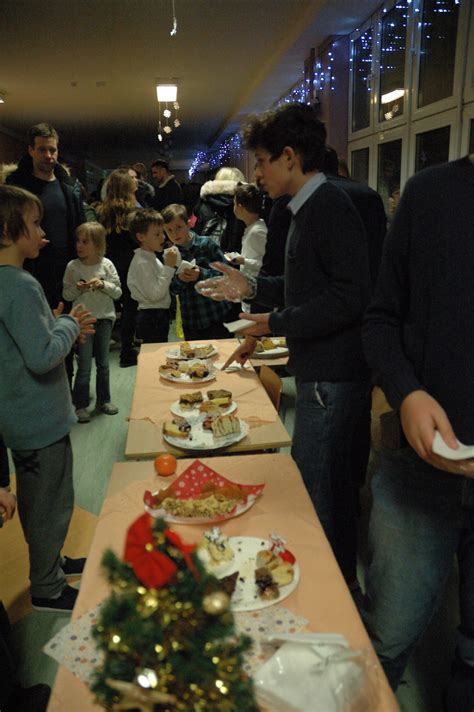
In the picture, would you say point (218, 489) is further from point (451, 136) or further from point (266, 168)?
point (451, 136)

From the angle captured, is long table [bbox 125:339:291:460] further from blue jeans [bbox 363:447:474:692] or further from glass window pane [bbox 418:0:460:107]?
glass window pane [bbox 418:0:460:107]

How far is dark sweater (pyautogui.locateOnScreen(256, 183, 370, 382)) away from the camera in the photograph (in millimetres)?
1608

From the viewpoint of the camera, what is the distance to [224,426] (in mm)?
1806

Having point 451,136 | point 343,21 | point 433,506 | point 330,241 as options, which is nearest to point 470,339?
point 433,506

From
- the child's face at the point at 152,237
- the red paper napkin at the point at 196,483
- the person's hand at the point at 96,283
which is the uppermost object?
the child's face at the point at 152,237

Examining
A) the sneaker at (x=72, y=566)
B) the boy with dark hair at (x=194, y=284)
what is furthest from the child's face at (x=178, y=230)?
the sneaker at (x=72, y=566)

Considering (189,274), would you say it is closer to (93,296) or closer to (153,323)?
(153,323)

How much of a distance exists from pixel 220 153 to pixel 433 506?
15081 millimetres

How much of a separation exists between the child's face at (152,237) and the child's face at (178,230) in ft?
0.91

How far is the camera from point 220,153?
49.0ft

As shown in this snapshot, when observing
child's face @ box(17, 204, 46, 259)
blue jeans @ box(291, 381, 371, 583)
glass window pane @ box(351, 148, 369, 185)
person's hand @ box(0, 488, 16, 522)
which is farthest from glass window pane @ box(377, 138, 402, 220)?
person's hand @ box(0, 488, 16, 522)

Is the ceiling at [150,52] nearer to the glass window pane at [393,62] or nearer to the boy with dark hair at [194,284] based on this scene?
the glass window pane at [393,62]

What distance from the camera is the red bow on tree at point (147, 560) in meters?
0.62

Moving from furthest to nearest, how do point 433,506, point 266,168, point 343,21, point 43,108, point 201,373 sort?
point 43,108, point 343,21, point 201,373, point 266,168, point 433,506
